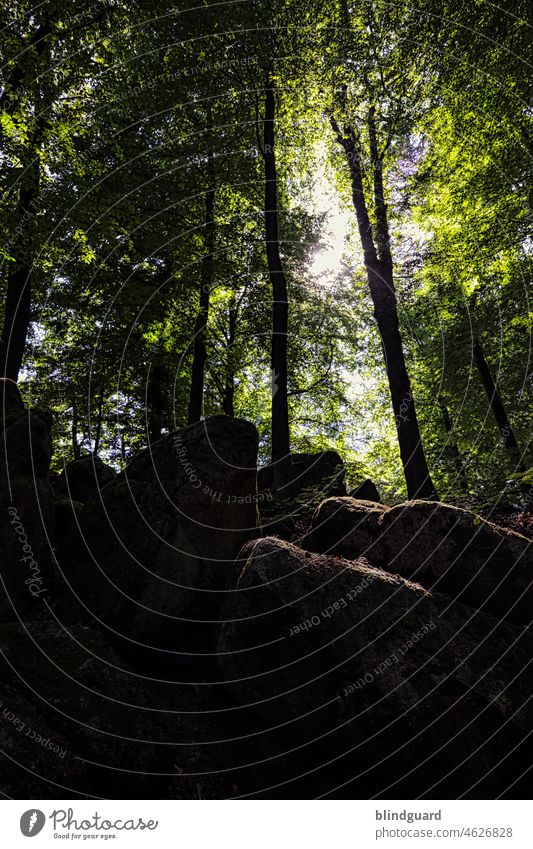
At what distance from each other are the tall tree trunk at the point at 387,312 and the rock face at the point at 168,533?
5.21 metres

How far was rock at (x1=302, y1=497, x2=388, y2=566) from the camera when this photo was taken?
7359mm

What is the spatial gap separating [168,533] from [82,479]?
732 cm

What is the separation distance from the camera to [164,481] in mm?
7629

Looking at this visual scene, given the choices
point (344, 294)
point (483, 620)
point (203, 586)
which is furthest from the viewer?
point (344, 294)

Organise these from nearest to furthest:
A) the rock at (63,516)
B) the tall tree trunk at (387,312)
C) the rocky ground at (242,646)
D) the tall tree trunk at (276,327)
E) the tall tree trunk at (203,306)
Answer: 1. the rocky ground at (242,646)
2. the rock at (63,516)
3. the tall tree trunk at (387,312)
4. the tall tree trunk at (276,327)
5. the tall tree trunk at (203,306)

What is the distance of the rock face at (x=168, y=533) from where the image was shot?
266 inches

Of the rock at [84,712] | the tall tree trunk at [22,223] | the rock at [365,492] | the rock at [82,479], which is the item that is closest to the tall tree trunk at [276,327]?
the rock at [365,492]

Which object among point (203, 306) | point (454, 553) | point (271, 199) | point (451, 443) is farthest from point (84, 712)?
point (451, 443)

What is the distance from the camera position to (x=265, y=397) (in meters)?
28.5

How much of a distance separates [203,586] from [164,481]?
1814mm

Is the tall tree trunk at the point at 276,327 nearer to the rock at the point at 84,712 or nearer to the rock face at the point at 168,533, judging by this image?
the rock face at the point at 168,533

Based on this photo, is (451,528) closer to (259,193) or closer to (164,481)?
(164,481)
